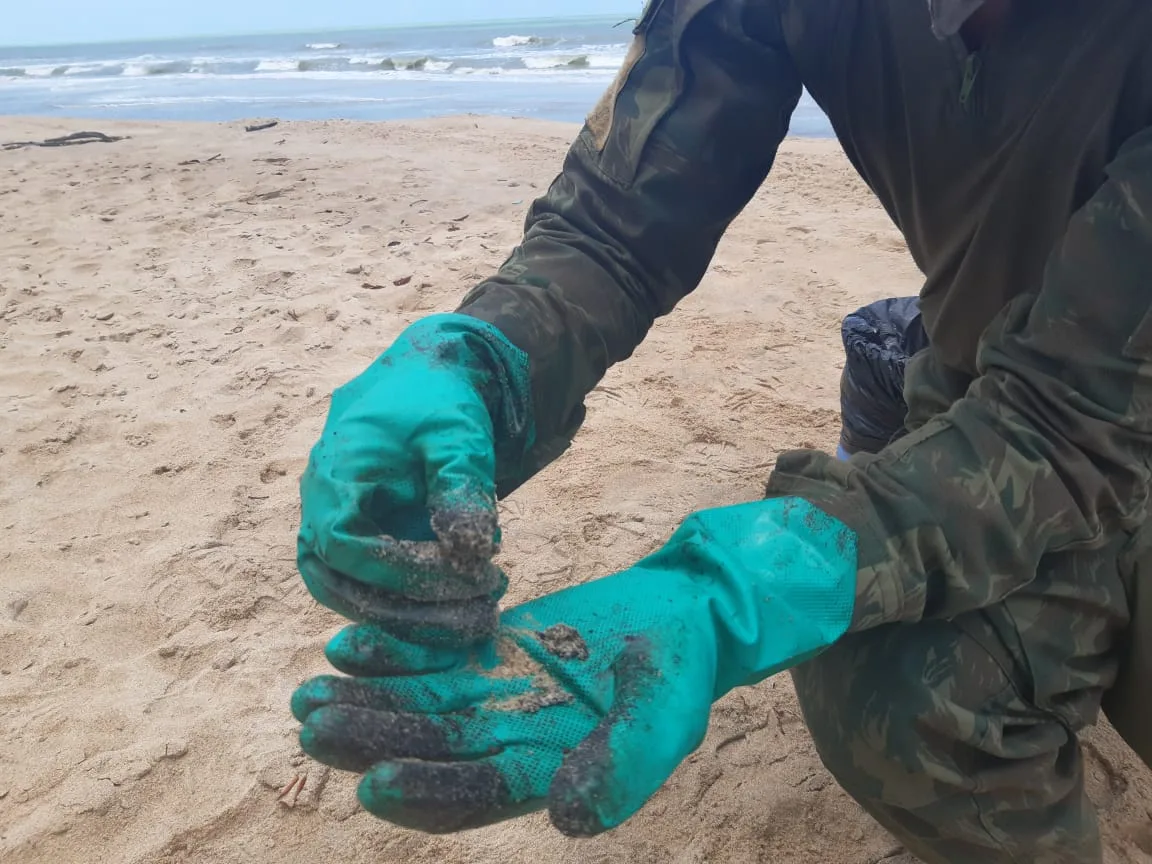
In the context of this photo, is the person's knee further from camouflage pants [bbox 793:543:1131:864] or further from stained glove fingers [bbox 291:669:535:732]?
stained glove fingers [bbox 291:669:535:732]

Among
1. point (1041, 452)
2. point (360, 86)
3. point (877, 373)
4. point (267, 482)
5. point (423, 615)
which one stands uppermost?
point (360, 86)

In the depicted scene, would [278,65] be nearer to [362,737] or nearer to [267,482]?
[267,482]

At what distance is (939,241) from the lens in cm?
130

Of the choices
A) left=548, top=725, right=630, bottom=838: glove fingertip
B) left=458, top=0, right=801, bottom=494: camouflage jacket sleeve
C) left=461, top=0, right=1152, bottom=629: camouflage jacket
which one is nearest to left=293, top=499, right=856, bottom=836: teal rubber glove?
left=548, top=725, right=630, bottom=838: glove fingertip

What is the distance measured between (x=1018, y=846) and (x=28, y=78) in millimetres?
24315

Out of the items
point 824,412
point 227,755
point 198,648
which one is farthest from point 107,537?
point 824,412

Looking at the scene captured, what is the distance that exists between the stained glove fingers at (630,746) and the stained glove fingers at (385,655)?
0.18m

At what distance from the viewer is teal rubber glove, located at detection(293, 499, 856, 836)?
798mm

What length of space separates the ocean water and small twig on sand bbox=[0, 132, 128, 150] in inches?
92.2

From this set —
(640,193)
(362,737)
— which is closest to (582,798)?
(362,737)

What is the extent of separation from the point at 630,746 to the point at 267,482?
5.23ft

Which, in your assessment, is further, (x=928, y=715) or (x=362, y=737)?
(x=928, y=715)

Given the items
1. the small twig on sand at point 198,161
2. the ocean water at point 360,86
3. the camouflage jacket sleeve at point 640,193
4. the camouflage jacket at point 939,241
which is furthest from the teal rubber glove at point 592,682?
the ocean water at point 360,86

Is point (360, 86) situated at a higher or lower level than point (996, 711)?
higher
